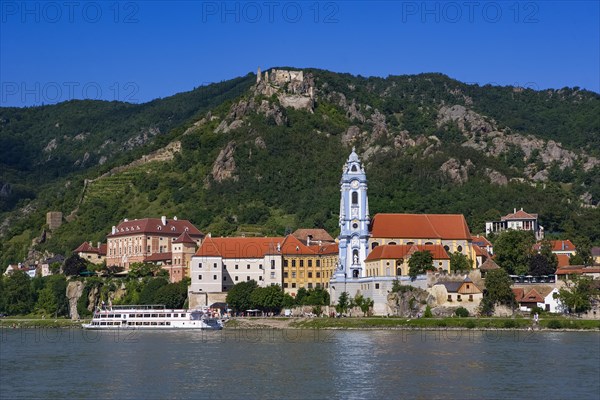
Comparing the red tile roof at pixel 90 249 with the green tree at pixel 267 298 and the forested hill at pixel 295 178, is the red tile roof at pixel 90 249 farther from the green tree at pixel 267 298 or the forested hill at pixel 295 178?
the green tree at pixel 267 298

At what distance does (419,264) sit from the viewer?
104812 mm

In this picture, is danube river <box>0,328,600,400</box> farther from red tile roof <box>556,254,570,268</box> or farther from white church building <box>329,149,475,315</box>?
red tile roof <box>556,254,570,268</box>

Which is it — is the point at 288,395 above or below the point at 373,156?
below

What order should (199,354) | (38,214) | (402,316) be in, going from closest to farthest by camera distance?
(199,354) → (402,316) → (38,214)

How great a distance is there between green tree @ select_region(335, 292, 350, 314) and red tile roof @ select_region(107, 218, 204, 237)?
33.2 metres

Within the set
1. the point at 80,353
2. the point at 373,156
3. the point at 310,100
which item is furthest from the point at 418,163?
the point at 80,353

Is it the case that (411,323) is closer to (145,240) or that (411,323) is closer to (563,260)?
(563,260)

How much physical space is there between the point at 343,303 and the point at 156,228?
37.4 metres

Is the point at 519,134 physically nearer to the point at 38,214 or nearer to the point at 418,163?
the point at 418,163

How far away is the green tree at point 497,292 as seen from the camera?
9969cm

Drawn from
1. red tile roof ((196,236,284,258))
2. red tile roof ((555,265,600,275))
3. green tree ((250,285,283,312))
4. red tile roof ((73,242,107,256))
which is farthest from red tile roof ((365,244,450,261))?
red tile roof ((73,242,107,256))

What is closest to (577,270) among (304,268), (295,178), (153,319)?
(304,268)

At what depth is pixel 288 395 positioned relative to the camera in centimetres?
5425

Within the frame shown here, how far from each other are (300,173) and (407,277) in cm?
6901
